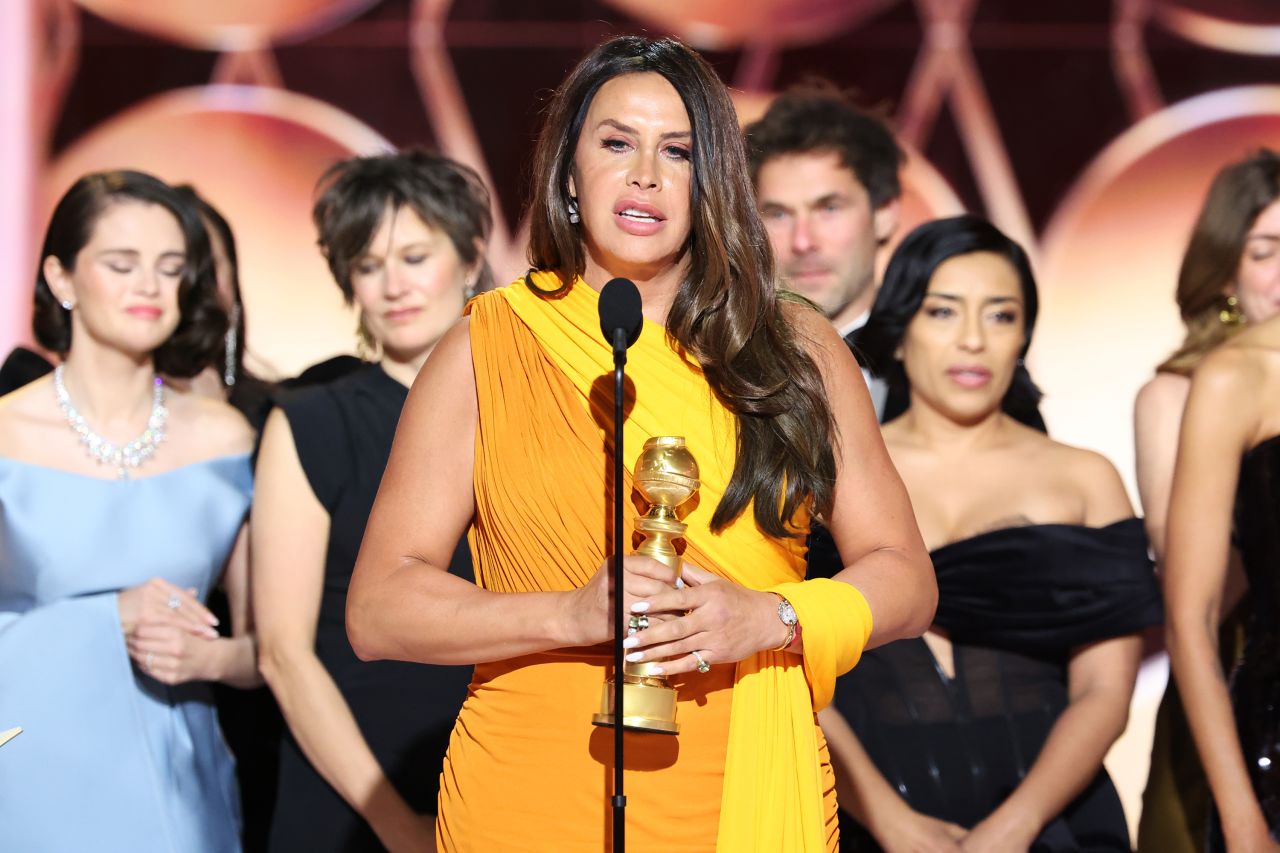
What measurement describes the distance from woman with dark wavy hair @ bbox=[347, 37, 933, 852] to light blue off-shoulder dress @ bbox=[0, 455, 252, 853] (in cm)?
123

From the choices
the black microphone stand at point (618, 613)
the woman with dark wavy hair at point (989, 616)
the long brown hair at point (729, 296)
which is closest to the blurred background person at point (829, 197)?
the woman with dark wavy hair at point (989, 616)

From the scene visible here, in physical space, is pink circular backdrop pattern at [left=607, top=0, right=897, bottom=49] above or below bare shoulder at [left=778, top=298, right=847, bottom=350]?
above

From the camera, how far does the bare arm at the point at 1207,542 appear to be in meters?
3.48

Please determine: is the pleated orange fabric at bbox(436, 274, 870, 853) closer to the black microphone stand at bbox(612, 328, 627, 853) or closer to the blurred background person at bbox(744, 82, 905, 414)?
the black microphone stand at bbox(612, 328, 627, 853)

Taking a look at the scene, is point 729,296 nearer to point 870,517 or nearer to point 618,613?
point 870,517

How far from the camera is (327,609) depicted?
3.67m

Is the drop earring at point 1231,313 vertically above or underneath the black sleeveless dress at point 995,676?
above

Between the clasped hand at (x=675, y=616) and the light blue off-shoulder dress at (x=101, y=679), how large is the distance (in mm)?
1640

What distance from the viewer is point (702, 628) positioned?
2.21 metres

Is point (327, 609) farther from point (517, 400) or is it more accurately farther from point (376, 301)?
point (517, 400)

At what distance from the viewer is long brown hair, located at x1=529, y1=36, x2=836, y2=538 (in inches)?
96.4

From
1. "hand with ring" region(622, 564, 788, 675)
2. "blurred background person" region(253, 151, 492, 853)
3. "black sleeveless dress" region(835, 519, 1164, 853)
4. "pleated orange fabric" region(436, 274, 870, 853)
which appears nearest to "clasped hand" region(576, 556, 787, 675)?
"hand with ring" region(622, 564, 788, 675)

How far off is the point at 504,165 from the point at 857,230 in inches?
68.1

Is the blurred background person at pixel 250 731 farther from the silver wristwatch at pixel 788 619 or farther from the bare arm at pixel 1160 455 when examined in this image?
the bare arm at pixel 1160 455
